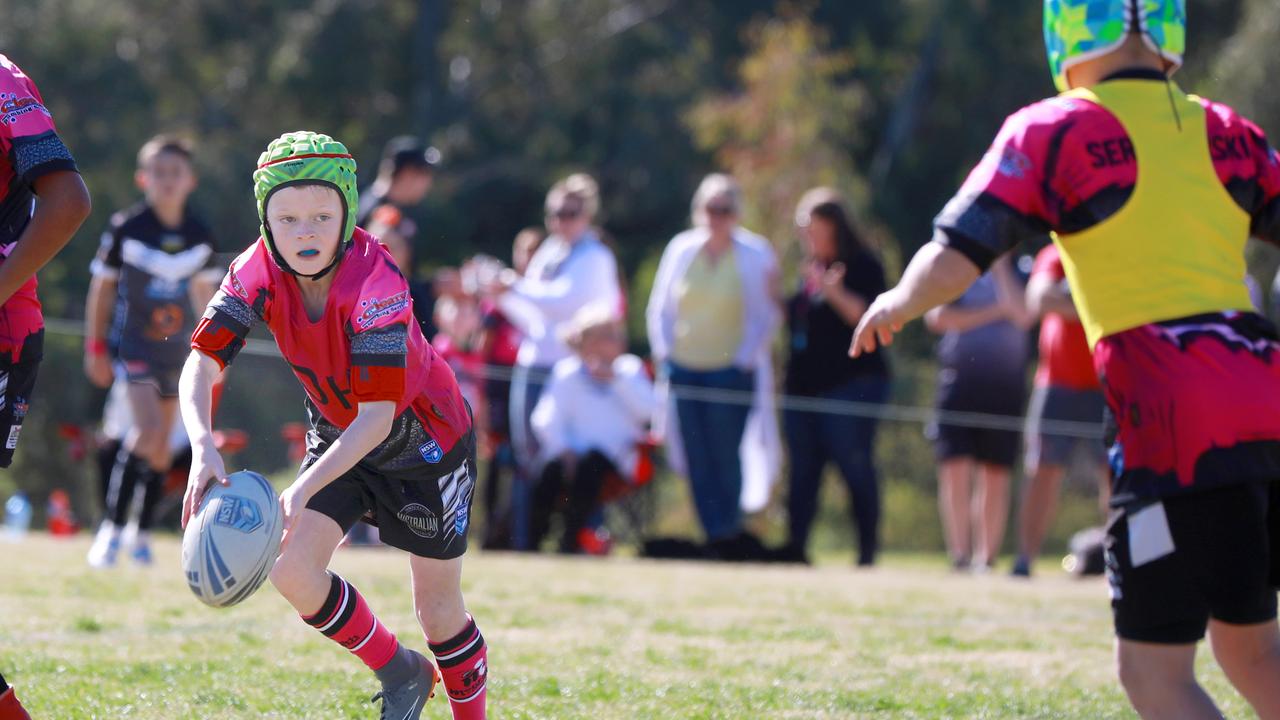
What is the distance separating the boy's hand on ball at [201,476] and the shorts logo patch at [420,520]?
57 centimetres

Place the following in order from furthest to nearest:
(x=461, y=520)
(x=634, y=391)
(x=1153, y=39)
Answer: (x=634, y=391)
(x=461, y=520)
(x=1153, y=39)

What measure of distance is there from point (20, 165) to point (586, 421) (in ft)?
23.3

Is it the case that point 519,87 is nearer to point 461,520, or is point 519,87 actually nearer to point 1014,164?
point 461,520

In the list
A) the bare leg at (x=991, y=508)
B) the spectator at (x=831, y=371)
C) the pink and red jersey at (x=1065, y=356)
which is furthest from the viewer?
the spectator at (x=831, y=371)

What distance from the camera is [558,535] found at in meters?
10.9

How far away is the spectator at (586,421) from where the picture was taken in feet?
33.9

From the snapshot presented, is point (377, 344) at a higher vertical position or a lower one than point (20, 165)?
lower

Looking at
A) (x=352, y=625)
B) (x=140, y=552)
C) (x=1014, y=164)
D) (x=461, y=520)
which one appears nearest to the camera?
(x=1014, y=164)

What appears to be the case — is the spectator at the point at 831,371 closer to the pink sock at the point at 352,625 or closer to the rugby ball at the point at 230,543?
the pink sock at the point at 352,625

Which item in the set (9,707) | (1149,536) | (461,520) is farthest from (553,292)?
(1149,536)

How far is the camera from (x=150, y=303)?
862 cm

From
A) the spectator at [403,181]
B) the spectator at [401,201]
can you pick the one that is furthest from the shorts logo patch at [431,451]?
the spectator at [403,181]

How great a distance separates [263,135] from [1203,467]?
2906 cm

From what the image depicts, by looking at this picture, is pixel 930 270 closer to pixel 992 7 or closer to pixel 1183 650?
pixel 1183 650
